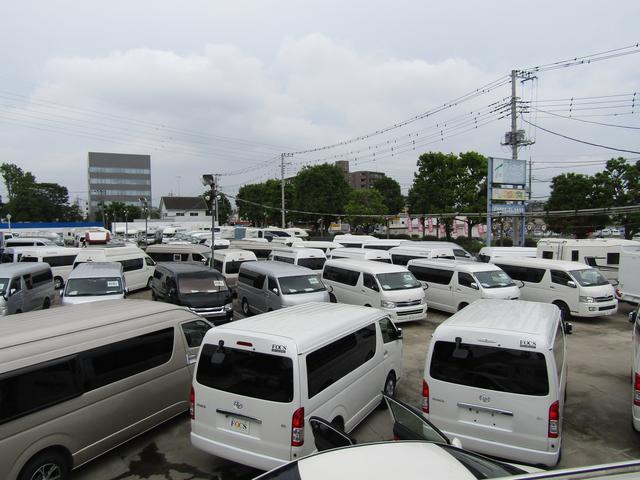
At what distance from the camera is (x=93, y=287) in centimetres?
1298

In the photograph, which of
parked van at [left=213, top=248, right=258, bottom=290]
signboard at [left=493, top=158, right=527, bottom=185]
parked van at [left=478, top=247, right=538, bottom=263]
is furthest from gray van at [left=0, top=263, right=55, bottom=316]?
signboard at [left=493, top=158, right=527, bottom=185]

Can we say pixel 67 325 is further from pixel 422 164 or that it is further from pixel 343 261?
pixel 422 164

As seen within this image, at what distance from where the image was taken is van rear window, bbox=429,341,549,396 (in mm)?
4934

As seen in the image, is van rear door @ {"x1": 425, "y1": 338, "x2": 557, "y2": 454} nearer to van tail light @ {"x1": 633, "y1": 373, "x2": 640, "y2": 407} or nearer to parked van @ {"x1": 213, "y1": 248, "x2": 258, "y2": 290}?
van tail light @ {"x1": 633, "y1": 373, "x2": 640, "y2": 407}

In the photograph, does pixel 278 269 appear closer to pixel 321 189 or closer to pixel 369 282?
pixel 369 282

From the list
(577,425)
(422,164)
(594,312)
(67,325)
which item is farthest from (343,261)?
(422,164)

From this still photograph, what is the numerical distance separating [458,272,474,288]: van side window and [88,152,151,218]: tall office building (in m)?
109

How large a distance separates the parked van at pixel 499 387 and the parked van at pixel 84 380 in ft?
13.1

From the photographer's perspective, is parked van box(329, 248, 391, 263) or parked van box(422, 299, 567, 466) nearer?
parked van box(422, 299, 567, 466)

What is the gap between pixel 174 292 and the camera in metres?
12.9

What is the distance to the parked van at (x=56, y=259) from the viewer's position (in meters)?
20.6

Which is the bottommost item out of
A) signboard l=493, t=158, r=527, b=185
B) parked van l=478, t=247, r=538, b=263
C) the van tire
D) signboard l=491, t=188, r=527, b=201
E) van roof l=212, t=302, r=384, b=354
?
the van tire

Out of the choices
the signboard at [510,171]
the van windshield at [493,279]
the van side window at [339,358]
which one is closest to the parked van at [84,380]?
the van side window at [339,358]

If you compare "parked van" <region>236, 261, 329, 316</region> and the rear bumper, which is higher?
"parked van" <region>236, 261, 329, 316</region>
